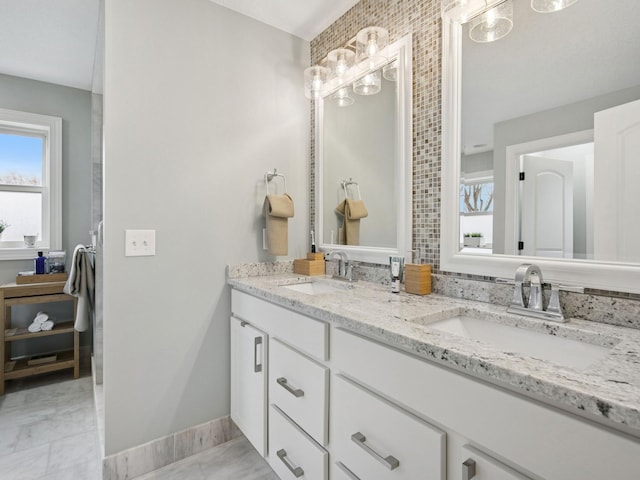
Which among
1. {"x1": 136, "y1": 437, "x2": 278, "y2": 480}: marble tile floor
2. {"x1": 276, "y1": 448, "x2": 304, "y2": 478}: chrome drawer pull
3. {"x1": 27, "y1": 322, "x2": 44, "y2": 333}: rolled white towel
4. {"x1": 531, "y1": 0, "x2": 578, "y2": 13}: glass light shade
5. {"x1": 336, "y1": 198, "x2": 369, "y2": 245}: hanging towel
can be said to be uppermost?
{"x1": 531, "y1": 0, "x2": 578, "y2": 13}: glass light shade

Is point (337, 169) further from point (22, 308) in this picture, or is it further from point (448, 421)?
point (22, 308)

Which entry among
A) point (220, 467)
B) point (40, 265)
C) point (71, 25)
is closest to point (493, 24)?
point (220, 467)

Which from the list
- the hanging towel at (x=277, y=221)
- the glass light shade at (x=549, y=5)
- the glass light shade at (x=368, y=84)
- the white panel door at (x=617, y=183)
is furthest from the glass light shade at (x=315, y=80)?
the white panel door at (x=617, y=183)

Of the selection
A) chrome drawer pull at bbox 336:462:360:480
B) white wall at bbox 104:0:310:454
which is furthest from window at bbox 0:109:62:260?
chrome drawer pull at bbox 336:462:360:480

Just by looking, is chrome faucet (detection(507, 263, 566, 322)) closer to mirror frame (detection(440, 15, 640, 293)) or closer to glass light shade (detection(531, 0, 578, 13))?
mirror frame (detection(440, 15, 640, 293))

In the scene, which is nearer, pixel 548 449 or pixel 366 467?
pixel 548 449

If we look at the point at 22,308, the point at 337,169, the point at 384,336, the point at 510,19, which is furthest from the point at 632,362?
the point at 22,308

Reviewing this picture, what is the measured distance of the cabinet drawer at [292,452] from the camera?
117cm

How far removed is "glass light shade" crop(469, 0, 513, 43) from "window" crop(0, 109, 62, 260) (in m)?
3.34

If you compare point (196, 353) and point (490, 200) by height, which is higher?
point (490, 200)

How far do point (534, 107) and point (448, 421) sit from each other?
107 centimetres

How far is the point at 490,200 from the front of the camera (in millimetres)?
1301

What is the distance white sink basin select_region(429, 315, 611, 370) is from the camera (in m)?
0.90

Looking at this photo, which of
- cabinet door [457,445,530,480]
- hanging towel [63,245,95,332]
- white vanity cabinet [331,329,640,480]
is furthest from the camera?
hanging towel [63,245,95,332]
